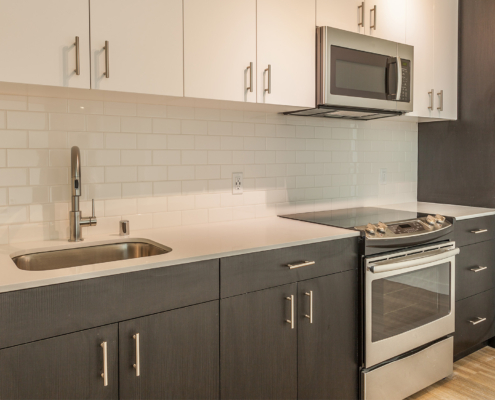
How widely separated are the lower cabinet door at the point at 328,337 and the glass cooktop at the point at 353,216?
33 centimetres

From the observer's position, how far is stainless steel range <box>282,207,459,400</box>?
208 cm

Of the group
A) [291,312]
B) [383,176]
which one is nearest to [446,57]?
[383,176]

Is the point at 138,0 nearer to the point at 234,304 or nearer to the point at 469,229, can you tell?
the point at 234,304

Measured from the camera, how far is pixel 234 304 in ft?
5.48

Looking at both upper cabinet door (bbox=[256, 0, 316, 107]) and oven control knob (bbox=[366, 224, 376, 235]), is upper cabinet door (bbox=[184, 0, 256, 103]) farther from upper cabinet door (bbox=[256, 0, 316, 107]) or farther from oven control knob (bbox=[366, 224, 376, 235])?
oven control knob (bbox=[366, 224, 376, 235])

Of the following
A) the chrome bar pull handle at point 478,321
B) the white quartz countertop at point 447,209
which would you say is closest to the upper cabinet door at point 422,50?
the white quartz countertop at point 447,209

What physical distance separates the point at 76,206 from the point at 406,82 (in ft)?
6.28

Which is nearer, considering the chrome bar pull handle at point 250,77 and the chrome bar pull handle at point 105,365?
the chrome bar pull handle at point 105,365

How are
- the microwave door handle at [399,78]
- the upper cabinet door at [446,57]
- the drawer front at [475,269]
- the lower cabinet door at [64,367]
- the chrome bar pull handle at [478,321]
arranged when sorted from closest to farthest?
the lower cabinet door at [64,367] → the microwave door handle at [399,78] → the drawer front at [475,269] → the chrome bar pull handle at [478,321] → the upper cabinet door at [446,57]

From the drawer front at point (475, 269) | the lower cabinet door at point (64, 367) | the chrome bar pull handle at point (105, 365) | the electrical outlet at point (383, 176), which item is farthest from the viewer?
the electrical outlet at point (383, 176)

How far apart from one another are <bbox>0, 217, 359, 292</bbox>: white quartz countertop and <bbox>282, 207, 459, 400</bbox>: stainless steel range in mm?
205

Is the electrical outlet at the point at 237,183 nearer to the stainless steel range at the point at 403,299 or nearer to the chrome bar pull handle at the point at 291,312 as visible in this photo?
the stainless steel range at the point at 403,299

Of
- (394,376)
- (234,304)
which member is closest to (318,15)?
(234,304)

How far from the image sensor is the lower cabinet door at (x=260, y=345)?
5.47 ft
